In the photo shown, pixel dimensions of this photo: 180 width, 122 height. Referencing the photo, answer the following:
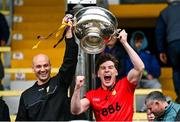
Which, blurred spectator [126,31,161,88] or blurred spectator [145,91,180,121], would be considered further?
blurred spectator [126,31,161,88]

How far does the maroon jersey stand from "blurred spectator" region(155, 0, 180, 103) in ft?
10.5

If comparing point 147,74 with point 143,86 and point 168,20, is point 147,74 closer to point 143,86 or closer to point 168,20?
point 143,86

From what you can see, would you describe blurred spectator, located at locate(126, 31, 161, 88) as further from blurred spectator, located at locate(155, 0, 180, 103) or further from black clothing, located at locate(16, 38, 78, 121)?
black clothing, located at locate(16, 38, 78, 121)

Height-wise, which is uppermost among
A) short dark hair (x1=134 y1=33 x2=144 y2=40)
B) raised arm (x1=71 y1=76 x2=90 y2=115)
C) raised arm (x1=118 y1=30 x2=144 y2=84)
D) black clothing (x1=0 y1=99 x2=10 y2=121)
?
short dark hair (x1=134 y1=33 x2=144 y2=40)

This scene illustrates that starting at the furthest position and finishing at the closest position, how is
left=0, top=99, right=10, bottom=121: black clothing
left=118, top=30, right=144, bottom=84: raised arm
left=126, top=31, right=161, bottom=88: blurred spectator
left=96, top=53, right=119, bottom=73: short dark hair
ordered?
left=126, top=31, right=161, bottom=88: blurred spectator < left=96, top=53, right=119, bottom=73: short dark hair < left=0, top=99, right=10, bottom=121: black clothing < left=118, top=30, right=144, bottom=84: raised arm

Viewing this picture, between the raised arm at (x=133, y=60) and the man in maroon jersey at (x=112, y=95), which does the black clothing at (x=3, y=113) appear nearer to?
the man in maroon jersey at (x=112, y=95)

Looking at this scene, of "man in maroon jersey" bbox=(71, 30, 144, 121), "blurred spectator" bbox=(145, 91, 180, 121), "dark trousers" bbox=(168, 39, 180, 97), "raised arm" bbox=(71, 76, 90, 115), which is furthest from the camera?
"dark trousers" bbox=(168, 39, 180, 97)

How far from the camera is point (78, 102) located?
6.25 metres

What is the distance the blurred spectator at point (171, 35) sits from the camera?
9.78m

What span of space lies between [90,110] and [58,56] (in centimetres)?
424

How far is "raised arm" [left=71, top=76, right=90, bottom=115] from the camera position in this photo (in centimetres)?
605

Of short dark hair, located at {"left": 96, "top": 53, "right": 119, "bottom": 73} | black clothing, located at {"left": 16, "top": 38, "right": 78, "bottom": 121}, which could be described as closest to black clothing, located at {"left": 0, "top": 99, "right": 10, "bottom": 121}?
black clothing, located at {"left": 16, "top": 38, "right": 78, "bottom": 121}

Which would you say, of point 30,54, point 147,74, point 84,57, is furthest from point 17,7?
point 84,57

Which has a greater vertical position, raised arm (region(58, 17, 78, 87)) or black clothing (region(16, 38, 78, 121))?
raised arm (region(58, 17, 78, 87))
